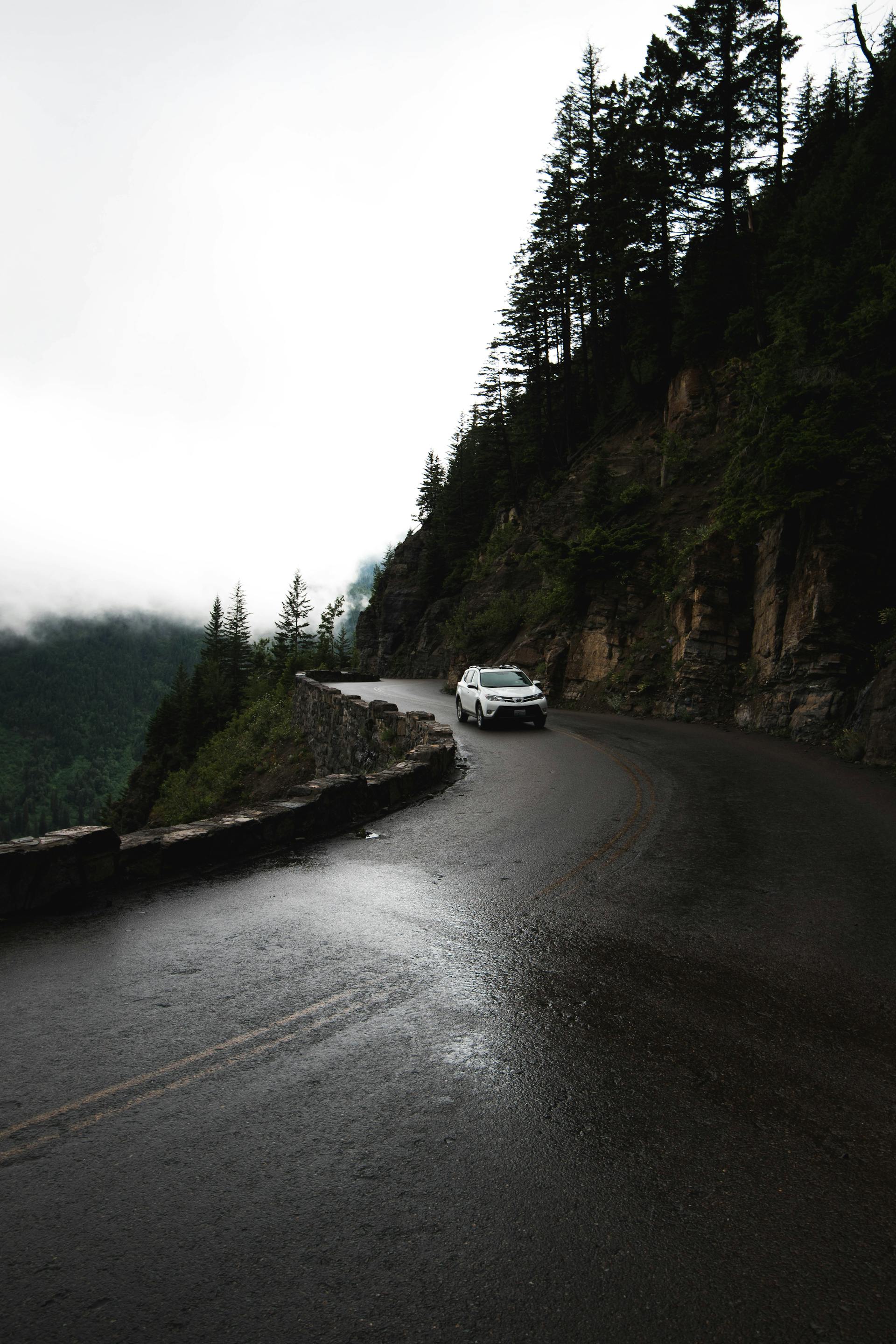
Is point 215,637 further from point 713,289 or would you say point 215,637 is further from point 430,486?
point 713,289

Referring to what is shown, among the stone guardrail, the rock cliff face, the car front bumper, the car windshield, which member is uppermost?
the rock cliff face

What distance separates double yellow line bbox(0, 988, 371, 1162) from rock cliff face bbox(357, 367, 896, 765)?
38.9ft

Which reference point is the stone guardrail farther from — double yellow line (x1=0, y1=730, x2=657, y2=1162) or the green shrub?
the green shrub

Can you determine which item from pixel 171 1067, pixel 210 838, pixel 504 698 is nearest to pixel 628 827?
pixel 210 838

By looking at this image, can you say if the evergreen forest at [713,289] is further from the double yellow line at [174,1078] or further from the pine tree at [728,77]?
the double yellow line at [174,1078]

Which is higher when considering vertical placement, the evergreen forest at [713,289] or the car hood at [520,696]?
the evergreen forest at [713,289]

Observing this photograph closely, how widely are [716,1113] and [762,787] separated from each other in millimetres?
8431

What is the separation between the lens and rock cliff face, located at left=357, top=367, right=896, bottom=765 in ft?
51.4

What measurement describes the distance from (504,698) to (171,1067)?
1517 centimetres

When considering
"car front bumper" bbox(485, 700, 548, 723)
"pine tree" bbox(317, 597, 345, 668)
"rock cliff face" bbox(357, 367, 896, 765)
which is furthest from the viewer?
"pine tree" bbox(317, 597, 345, 668)

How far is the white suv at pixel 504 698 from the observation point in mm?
18391

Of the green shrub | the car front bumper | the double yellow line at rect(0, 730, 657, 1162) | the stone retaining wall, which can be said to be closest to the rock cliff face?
the car front bumper

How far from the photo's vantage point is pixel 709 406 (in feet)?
98.3

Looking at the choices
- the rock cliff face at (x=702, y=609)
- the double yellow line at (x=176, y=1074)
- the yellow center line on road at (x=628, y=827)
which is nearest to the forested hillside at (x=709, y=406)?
the rock cliff face at (x=702, y=609)
